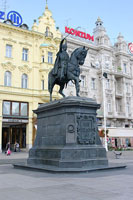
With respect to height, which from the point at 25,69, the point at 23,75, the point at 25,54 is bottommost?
the point at 23,75

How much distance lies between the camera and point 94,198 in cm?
554

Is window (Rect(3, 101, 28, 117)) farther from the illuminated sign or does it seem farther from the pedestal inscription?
the pedestal inscription

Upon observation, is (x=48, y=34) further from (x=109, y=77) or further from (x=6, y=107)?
(x=109, y=77)

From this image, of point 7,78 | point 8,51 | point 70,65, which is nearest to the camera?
point 70,65

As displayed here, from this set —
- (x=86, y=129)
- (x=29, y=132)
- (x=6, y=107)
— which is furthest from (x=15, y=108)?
(x=86, y=129)

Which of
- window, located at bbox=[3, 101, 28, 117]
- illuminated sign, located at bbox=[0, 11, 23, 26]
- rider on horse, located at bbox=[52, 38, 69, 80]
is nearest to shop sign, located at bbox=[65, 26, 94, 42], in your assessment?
illuminated sign, located at bbox=[0, 11, 23, 26]

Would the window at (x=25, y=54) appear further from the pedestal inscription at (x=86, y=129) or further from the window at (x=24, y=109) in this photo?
the pedestal inscription at (x=86, y=129)

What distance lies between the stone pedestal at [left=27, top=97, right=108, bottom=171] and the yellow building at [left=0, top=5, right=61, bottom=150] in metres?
20.3

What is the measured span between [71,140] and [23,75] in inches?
978

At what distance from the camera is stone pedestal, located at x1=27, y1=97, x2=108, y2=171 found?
34.8 ft

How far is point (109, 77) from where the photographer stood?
44344mm

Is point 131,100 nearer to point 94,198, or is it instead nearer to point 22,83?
point 22,83

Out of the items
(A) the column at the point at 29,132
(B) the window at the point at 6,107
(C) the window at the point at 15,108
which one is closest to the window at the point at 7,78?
(B) the window at the point at 6,107

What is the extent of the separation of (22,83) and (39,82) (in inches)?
105
